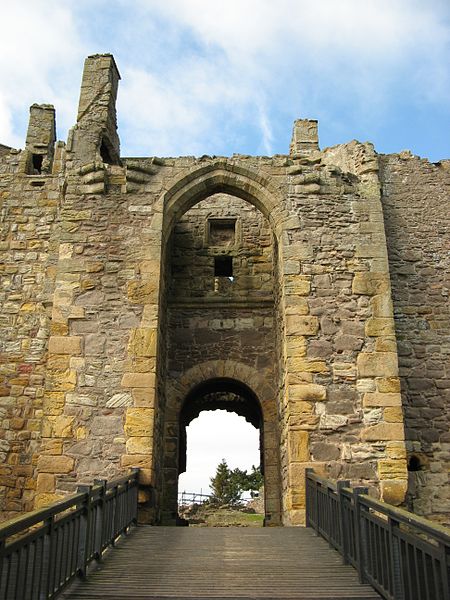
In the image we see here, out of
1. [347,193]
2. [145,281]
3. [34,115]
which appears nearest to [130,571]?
[145,281]

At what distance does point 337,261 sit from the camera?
7.80m

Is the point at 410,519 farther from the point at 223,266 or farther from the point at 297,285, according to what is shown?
the point at 223,266

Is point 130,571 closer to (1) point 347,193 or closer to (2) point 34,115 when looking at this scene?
(1) point 347,193

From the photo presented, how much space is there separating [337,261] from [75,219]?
3.80 m

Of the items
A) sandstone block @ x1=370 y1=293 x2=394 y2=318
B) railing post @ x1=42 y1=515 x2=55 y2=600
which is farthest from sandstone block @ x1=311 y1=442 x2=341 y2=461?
railing post @ x1=42 y1=515 x2=55 y2=600

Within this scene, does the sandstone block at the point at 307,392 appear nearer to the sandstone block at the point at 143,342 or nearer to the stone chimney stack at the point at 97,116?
the sandstone block at the point at 143,342

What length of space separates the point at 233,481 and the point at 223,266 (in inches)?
1221

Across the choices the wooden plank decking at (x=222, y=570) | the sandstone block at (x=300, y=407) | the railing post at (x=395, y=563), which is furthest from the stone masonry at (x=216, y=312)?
→ the railing post at (x=395, y=563)

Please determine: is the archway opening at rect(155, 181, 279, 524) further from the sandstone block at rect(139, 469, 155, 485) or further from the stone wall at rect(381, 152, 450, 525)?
the stone wall at rect(381, 152, 450, 525)

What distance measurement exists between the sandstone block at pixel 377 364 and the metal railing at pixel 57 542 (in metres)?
3.47

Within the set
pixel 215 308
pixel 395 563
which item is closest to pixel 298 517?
pixel 395 563

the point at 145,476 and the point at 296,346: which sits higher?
the point at 296,346

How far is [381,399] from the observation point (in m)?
7.01

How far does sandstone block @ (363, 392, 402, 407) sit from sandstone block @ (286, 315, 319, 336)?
3.50 feet
